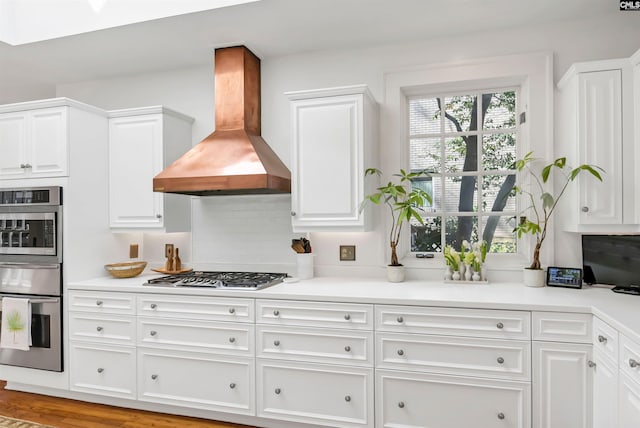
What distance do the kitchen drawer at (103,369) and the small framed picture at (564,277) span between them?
281 centimetres

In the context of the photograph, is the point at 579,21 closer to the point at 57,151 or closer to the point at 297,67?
the point at 297,67

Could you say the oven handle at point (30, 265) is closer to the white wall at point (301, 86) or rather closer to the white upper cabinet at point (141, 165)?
the white upper cabinet at point (141, 165)

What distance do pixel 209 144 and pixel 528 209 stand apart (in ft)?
7.57

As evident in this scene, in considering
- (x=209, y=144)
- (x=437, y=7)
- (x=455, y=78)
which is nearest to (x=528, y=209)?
(x=455, y=78)

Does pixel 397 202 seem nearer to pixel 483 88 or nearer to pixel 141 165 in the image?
pixel 483 88

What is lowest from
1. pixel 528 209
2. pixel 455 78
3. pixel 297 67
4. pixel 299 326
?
pixel 299 326

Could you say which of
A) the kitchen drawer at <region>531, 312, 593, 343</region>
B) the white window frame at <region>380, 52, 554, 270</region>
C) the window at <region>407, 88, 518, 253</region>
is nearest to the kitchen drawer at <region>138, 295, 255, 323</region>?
the white window frame at <region>380, 52, 554, 270</region>

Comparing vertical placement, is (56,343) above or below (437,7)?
below

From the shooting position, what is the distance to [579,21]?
8.98ft

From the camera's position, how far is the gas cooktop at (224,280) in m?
2.70

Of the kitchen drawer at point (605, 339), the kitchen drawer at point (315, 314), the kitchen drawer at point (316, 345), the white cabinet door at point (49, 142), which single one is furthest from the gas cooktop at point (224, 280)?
the kitchen drawer at point (605, 339)

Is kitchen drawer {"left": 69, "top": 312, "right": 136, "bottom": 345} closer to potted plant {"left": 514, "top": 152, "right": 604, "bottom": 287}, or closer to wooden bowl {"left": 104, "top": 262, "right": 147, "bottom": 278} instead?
wooden bowl {"left": 104, "top": 262, "right": 147, "bottom": 278}

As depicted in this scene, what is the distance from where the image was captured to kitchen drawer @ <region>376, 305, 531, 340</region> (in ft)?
7.16

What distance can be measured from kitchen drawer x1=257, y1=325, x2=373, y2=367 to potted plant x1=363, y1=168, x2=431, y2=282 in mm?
628
